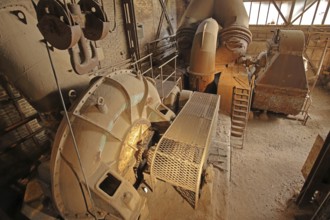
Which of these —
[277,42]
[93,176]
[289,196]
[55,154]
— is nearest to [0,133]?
[55,154]

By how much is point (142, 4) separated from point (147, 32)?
0.96 m

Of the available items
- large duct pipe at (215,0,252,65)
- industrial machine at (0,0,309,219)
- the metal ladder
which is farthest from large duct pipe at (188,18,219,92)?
industrial machine at (0,0,309,219)

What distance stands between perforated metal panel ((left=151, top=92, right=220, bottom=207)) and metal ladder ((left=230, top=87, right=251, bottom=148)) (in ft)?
11.5

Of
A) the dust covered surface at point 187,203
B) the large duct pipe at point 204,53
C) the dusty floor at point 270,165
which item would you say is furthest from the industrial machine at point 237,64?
the dust covered surface at point 187,203

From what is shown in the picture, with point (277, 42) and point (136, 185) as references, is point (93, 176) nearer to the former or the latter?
point (136, 185)

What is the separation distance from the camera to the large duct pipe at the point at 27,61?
6.02 ft

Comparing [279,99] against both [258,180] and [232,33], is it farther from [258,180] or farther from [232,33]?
[258,180]

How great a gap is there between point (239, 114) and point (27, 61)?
242 inches

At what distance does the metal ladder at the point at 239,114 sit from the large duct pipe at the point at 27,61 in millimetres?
5579

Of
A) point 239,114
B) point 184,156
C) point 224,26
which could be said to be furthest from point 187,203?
point 224,26

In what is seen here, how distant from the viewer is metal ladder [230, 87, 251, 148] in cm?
629

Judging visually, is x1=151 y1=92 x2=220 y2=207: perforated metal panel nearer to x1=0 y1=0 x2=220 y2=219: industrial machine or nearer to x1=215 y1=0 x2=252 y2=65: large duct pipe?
x1=0 y1=0 x2=220 y2=219: industrial machine

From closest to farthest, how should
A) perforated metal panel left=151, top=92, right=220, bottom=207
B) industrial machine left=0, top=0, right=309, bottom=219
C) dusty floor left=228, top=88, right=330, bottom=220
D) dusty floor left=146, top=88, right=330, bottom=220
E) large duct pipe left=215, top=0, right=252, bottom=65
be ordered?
industrial machine left=0, top=0, right=309, bottom=219 → perforated metal panel left=151, top=92, right=220, bottom=207 → dusty floor left=146, top=88, right=330, bottom=220 → dusty floor left=228, top=88, right=330, bottom=220 → large duct pipe left=215, top=0, right=252, bottom=65

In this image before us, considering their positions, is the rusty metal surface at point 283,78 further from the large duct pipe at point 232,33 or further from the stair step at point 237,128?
the stair step at point 237,128
